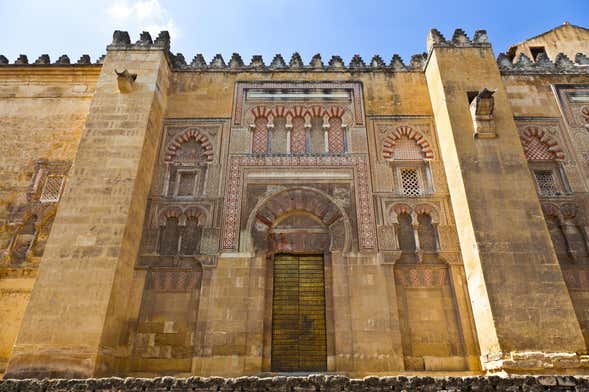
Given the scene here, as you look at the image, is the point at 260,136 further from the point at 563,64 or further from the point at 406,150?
the point at 563,64

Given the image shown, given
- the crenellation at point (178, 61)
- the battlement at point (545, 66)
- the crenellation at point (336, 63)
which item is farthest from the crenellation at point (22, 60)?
the battlement at point (545, 66)

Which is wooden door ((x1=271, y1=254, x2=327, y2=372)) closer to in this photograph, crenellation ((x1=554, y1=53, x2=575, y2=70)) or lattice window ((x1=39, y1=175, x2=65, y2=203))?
lattice window ((x1=39, y1=175, x2=65, y2=203))

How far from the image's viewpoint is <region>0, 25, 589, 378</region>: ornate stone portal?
5934mm

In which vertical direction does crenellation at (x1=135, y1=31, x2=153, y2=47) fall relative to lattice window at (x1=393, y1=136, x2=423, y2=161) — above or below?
above

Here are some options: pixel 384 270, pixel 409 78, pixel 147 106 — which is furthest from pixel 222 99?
pixel 384 270

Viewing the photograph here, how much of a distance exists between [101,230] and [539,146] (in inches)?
320

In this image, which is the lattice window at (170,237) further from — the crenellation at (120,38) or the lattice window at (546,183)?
the lattice window at (546,183)

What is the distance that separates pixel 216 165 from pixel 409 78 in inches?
178

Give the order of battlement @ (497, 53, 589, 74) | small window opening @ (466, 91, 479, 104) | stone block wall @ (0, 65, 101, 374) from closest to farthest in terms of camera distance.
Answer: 1. stone block wall @ (0, 65, 101, 374)
2. small window opening @ (466, 91, 479, 104)
3. battlement @ (497, 53, 589, 74)

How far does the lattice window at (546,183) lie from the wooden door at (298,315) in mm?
4390

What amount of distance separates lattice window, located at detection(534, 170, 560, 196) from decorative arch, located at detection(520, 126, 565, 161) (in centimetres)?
28

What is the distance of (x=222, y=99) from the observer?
8336mm

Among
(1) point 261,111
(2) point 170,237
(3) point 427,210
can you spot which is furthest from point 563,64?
(2) point 170,237

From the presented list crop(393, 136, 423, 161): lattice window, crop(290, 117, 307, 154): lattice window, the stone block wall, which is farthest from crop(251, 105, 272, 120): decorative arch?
the stone block wall
